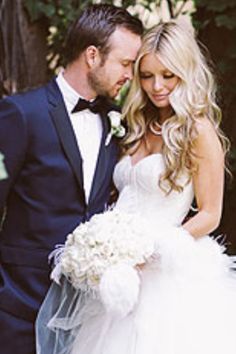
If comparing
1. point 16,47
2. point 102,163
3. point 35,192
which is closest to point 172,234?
point 102,163

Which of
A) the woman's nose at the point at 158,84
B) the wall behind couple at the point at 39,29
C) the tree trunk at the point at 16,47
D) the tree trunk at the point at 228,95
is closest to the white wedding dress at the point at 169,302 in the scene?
the woman's nose at the point at 158,84

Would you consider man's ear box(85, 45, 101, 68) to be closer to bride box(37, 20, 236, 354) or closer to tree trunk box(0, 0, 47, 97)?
bride box(37, 20, 236, 354)

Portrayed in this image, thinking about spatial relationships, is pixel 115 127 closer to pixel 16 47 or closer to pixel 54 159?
pixel 54 159

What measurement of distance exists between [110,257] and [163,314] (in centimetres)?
37

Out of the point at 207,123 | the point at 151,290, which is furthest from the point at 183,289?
the point at 207,123

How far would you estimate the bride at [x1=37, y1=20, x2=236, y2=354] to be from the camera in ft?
10.9

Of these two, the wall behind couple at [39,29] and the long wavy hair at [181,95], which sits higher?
the long wavy hair at [181,95]

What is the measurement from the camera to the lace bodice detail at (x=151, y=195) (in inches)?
140

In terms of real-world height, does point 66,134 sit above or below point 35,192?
above

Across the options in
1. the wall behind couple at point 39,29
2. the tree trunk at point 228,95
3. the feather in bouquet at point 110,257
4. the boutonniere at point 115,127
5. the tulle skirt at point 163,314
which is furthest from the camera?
the wall behind couple at point 39,29

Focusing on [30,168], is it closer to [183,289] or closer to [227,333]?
[183,289]

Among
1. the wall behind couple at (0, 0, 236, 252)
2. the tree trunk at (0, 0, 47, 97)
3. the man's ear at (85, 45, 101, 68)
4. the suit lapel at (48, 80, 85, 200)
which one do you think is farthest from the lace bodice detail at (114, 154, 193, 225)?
the tree trunk at (0, 0, 47, 97)

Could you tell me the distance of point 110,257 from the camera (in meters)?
3.15

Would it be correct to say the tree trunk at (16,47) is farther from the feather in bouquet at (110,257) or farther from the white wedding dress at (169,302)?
the feather in bouquet at (110,257)
